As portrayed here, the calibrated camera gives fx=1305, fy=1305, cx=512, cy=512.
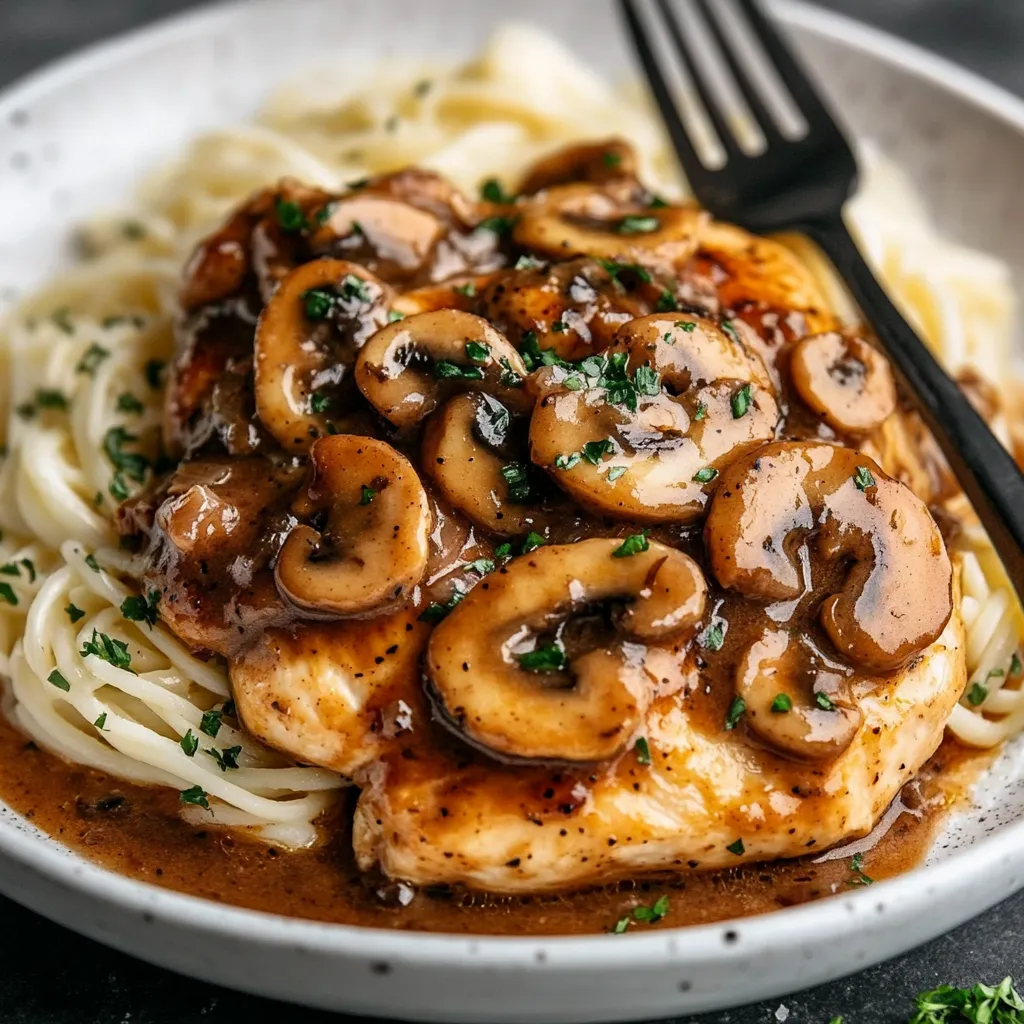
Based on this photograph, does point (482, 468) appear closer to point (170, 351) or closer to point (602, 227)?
point (602, 227)

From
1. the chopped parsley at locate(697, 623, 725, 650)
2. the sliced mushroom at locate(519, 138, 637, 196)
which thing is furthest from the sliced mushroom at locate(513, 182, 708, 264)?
the chopped parsley at locate(697, 623, 725, 650)

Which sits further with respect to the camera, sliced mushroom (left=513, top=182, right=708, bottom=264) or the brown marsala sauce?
sliced mushroom (left=513, top=182, right=708, bottom=264)

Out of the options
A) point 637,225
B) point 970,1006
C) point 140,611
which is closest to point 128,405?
point 140,611

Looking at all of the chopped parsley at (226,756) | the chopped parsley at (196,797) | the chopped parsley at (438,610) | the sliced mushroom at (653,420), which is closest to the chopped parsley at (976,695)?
the sliced mushroom at (653,420)

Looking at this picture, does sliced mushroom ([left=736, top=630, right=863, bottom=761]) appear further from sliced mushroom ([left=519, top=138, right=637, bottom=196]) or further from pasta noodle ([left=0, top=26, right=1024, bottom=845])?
sliced mushroom ([left=519, top=138, right=637, bottom=196])

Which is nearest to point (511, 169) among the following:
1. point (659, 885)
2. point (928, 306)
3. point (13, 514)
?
point (928, 306)

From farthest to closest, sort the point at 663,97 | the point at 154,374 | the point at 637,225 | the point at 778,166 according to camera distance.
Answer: the point at 663,97
the point at 778,166
the point at 154,374
the point at 637,225
